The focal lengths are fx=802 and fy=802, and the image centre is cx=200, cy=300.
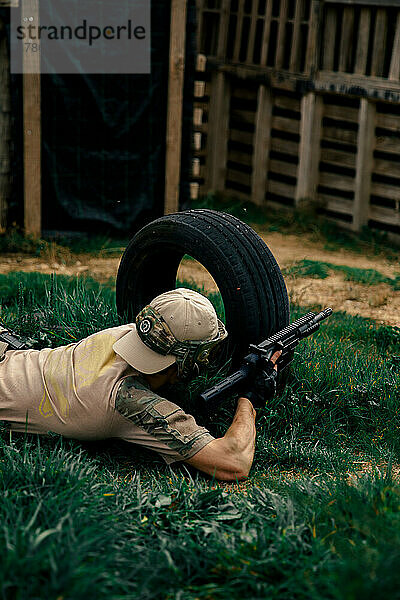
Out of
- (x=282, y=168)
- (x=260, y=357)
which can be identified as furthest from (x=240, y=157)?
(x=260, y=357)

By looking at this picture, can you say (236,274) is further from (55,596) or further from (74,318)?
(55,596)

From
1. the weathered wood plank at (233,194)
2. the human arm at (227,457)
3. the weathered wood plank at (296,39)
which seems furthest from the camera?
the weathered wood plank at (233,194)

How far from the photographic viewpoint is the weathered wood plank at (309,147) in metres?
9.91

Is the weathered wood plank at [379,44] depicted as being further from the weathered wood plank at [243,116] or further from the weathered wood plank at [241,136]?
the weathered wood plank at [241,136]

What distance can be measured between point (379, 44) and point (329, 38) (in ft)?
2.83

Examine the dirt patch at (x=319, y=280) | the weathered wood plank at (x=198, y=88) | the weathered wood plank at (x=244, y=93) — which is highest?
the weathered wood plank at (x=198, y=88)

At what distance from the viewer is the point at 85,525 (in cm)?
302

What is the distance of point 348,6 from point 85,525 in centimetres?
803

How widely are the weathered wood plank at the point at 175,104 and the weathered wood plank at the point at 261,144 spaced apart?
87.2 inches

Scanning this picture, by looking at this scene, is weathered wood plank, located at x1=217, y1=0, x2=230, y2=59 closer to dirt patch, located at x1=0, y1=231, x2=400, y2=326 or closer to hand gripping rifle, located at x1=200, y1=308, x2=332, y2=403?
dirt patch, located at x1=0, y1=231, x2=400, y2=326

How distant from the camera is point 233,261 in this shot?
455 cm

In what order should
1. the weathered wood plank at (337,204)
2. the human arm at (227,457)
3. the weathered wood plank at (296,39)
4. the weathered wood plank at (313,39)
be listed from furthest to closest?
the weathered wood plank at (296,39) → the weathered wood plank at (337,204) → the weathered wood plank at (313,39) → the human arm at (227,457)

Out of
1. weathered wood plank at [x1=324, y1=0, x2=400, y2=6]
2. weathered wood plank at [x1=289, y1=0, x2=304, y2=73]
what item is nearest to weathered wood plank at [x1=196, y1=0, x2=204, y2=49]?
weathered wood plank at [x1=289, y1=0, x2=304, y2=73]

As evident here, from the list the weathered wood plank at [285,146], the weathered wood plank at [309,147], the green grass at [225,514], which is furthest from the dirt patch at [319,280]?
the green grass at [225,514]
